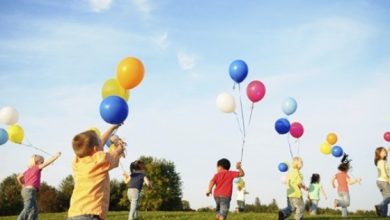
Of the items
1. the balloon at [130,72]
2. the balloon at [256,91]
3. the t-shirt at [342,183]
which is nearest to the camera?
the balloon at [130,72]

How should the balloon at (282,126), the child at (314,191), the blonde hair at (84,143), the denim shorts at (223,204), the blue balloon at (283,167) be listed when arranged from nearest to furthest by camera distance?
the blonde hair at (84,143) < the denim shorts at (223,204) < the balloon at (282,126) < the child at (314,191) < the blue balloon at (283,167)

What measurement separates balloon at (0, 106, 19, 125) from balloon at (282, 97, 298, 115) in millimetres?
9036

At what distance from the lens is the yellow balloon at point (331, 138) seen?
18.7m

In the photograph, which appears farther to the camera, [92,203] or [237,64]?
[237,64]

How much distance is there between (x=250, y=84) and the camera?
13305 millimetres

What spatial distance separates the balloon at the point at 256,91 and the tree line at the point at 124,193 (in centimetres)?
2971

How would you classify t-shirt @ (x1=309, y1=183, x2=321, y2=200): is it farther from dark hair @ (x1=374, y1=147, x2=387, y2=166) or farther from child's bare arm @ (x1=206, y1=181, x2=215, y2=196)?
child's bare arm @ (x1=206, y1=181, x2=215, y2=196)

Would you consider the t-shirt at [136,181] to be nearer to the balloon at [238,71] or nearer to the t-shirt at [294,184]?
the balloon at [238,71]

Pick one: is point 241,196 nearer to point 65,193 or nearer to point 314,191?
point 314,191

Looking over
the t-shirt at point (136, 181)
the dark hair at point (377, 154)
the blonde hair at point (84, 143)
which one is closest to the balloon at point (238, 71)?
the t-shirt at point (136, 181)

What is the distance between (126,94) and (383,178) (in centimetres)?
855

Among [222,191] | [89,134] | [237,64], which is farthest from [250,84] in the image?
[89,134]

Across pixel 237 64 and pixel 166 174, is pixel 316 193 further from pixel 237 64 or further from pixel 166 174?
pixel 166 174

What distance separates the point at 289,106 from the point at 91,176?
1154 centimetres
